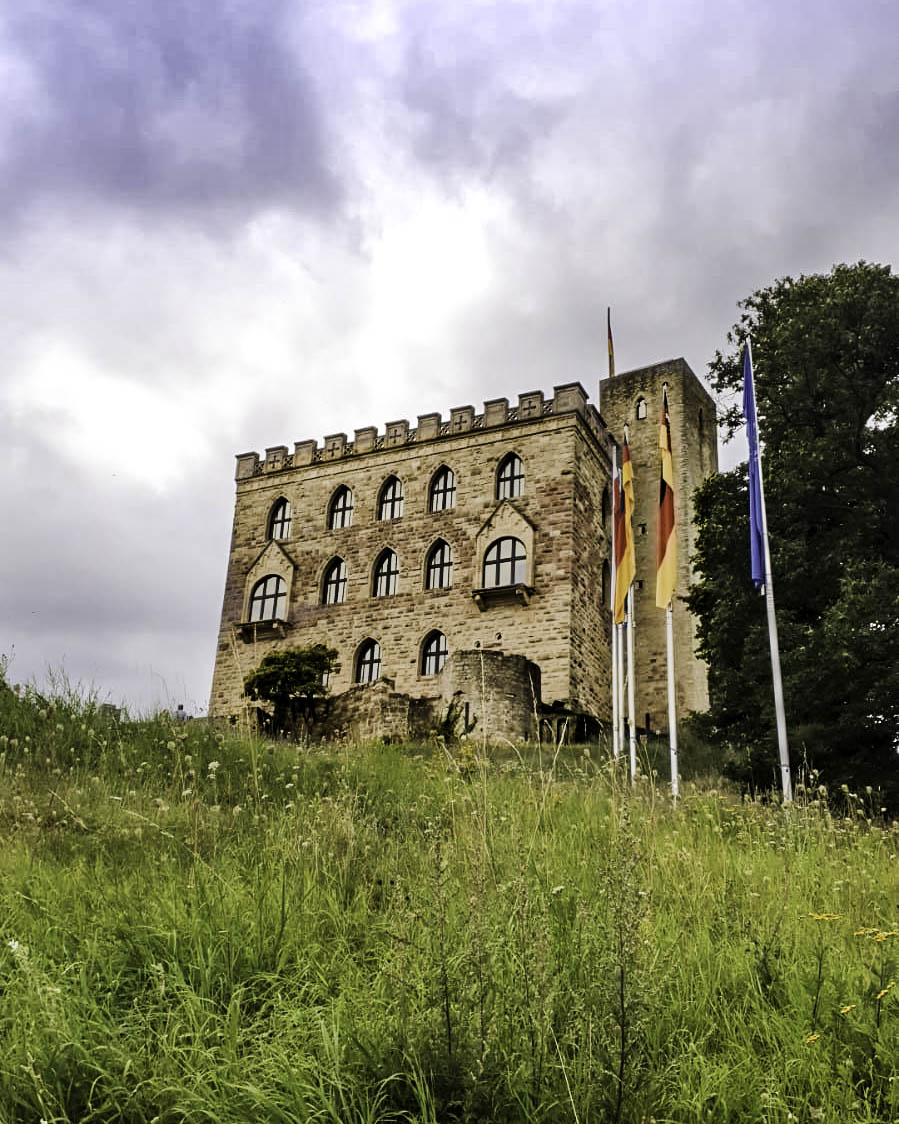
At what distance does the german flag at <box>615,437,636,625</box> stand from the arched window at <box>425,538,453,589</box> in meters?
11.3

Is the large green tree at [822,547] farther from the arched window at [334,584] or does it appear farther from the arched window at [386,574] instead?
the arched window at [334,584]

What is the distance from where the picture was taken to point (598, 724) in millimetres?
23094

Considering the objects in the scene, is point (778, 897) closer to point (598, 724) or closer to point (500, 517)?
point (598, 724)

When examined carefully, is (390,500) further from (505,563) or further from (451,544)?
(505,563)

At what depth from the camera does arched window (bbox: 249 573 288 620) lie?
30344 millimetres

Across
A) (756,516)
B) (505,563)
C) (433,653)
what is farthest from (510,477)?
(756,516)

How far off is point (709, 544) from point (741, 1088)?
46.3 feet

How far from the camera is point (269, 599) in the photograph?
30.7m

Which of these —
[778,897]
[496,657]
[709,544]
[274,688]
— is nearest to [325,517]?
[274,688]

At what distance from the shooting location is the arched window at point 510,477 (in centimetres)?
2797

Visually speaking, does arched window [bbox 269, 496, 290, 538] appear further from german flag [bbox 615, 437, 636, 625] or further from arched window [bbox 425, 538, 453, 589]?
german flag [bbox 615, 437, 636, 625]

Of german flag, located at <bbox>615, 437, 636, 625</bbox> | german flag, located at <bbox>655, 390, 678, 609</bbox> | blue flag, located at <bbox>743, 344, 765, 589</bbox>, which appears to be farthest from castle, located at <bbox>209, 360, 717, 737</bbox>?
blue flag, located at <bbox>743, 344, 765, 589</bbox>

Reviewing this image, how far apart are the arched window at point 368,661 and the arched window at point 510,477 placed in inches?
227

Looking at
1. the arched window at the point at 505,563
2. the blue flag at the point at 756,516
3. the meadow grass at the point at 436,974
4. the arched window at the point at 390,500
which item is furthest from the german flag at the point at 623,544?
the arched window at the point at 390,500
